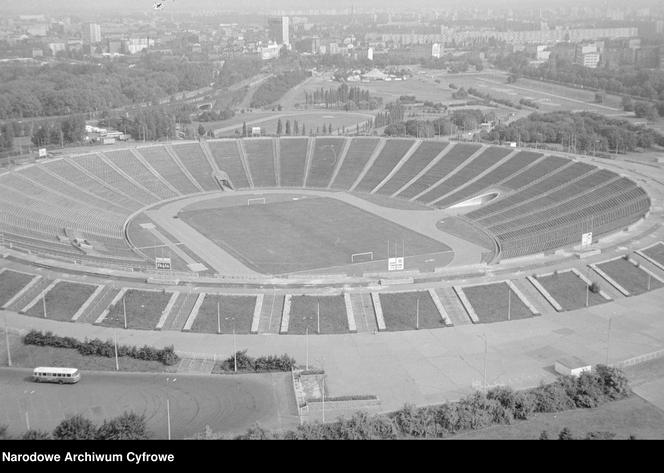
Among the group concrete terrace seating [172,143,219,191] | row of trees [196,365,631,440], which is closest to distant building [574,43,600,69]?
concrete terrace seating [172,143,219,191]

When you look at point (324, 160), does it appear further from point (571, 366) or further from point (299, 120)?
point (571, 366)

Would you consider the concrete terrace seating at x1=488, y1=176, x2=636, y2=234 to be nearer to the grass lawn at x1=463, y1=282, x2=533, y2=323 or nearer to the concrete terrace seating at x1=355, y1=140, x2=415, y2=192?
the concrete terrace seating at x1=355, y1=140, x2=415, y2=192

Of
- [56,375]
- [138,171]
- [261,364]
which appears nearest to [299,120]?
[138,171]

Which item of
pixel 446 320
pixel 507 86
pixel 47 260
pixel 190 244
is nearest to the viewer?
pixel 446 320

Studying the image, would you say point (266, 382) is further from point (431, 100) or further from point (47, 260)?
point (431, 100)

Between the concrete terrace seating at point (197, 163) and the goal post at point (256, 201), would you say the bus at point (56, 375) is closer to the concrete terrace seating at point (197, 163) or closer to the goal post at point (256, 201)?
the goal post at point (256, 201)
